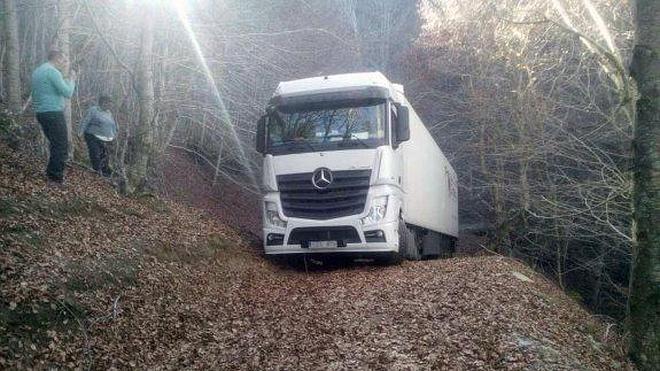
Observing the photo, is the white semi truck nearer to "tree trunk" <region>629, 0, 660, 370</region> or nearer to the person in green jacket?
the person in green jacket

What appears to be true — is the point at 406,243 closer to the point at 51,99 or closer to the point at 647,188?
the point at 647,188

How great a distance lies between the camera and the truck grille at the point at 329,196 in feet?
33.1

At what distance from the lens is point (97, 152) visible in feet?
37.2

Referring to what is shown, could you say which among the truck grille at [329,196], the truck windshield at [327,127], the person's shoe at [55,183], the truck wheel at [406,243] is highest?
the truck windshield at [327,127]

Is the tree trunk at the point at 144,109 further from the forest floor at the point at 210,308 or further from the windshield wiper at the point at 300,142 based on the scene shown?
the windshield wiper at the point at 300,142

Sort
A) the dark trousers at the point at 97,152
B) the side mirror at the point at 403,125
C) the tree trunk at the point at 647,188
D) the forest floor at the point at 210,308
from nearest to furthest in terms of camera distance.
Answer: the forest floor at the point at 210,308 < the tree trunk at the point at 647,188 < the side mirror at the point at 403,125 < the dark trousers at the point at 97,152

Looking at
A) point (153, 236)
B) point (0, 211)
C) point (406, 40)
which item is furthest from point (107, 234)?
point (406, 40)

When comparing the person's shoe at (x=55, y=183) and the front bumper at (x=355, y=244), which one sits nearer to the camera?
the person's shoe at (x=55, y=183)

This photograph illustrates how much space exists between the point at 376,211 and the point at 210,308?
11.9ft

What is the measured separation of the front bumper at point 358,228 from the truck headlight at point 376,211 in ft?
0.18

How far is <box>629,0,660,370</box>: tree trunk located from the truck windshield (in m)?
4.64

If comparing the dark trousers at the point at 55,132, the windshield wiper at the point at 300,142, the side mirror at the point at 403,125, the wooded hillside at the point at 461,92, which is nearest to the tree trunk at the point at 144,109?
the wooded hillside at the point at 461,92

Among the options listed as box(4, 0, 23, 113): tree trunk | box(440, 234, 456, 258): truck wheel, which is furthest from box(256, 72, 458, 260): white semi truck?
box(440, 234, 456, 258): truck wheel

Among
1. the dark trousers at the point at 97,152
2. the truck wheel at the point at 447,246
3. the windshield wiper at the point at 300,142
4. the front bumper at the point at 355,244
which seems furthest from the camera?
the truck wheel at the point at 447,246
